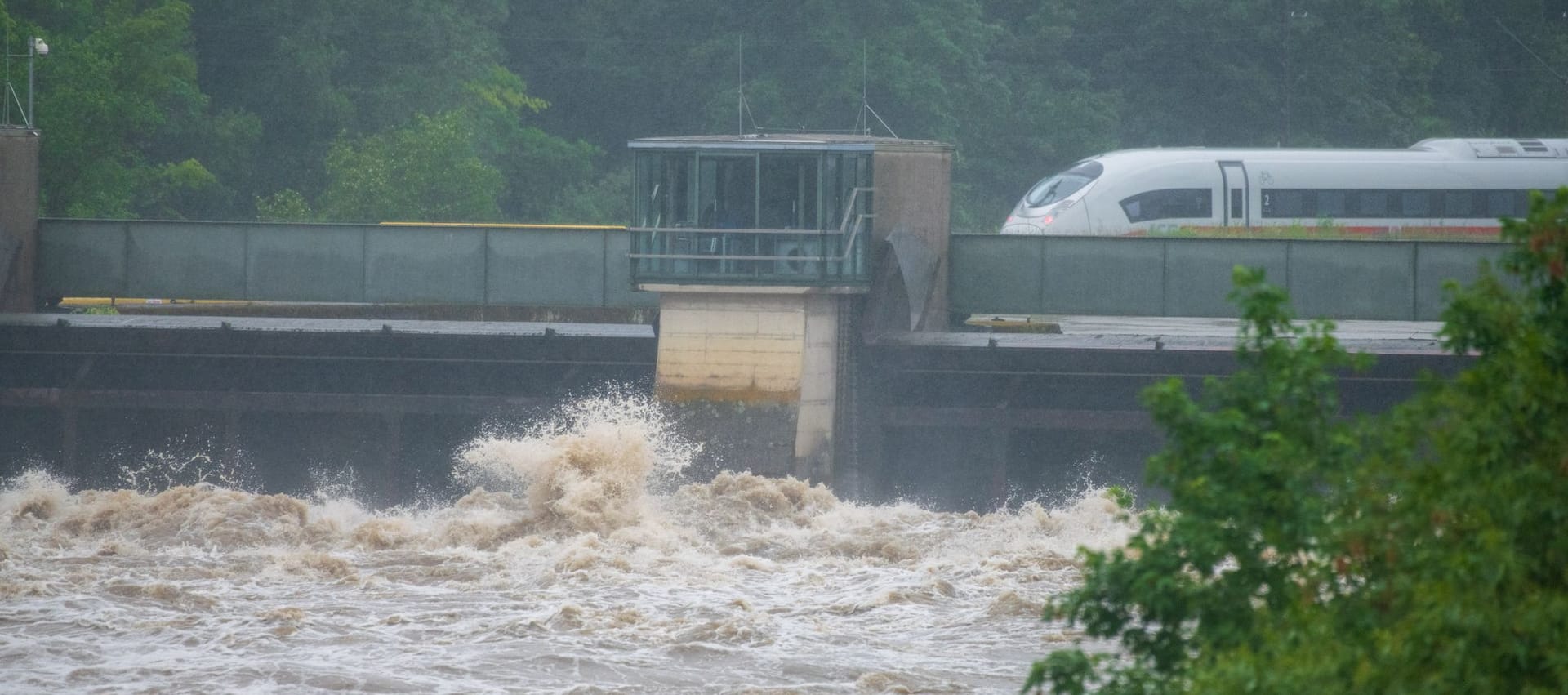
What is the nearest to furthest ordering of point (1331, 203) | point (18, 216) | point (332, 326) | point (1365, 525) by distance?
point (1365, 525)
point (332, 326)
point (18, 216)
point (1331, 203)

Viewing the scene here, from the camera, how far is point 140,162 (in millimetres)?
48000

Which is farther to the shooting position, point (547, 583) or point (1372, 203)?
point (1372, 203)

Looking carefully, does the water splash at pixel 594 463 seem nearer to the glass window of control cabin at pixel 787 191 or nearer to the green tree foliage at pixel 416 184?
the glass window of control cabin at pixel 787 191

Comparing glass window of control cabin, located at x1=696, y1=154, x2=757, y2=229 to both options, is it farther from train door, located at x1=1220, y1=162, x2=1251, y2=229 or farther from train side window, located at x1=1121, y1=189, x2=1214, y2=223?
train door, located at x1=1220, y1=162, x2=1251, y2=229

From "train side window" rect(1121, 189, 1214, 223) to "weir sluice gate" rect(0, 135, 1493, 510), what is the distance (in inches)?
484

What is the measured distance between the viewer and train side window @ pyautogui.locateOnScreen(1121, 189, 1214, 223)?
133 feet

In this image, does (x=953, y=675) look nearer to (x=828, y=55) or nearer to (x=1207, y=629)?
(x=1207, y=629)

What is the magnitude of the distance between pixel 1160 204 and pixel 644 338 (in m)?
18.1

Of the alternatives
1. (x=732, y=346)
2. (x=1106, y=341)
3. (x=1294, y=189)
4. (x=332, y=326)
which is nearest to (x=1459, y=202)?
(x=1294, y=189)

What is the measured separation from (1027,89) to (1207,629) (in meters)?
55.1

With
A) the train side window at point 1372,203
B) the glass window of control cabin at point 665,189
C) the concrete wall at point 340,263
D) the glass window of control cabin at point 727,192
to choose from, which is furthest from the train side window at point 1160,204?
the glass window of control cabin at point 665,189

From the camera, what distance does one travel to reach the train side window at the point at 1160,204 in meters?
40.6

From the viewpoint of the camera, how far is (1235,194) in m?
41.3

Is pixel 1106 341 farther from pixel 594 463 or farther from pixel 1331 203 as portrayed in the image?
pixel 1331 203
